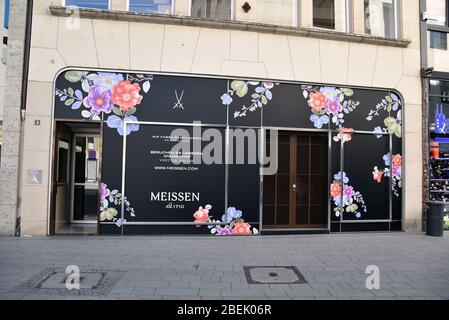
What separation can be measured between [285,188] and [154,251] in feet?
13.4

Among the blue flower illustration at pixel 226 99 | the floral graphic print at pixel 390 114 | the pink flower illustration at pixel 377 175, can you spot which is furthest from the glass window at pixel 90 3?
the pink flower illustration at pixel 377 175

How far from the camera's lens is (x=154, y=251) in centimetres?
758

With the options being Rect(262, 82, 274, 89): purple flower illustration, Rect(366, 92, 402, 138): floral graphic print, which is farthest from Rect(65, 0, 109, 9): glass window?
→ Rect(366, 92, 402, 138): floral graphic print

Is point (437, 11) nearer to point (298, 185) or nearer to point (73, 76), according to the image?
point (298, 185)

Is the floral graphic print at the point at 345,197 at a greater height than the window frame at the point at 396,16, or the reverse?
the window frame at the point at 396,16

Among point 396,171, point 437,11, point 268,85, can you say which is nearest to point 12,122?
point 268,85

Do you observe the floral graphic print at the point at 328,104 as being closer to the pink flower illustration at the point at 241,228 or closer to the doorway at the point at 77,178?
the pink flower illustration at the point at 241,228

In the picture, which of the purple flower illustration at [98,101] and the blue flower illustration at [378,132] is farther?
the blue flower illustration at [378,132]

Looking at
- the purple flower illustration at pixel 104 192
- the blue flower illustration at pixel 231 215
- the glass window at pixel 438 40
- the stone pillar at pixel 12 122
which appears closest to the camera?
the stone pillar at pixel 12 122

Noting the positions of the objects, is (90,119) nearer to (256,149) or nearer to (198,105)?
(198,105)

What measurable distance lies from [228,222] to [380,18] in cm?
764

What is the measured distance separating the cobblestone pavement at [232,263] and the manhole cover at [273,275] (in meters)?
0.13

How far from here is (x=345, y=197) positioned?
10.2 metres

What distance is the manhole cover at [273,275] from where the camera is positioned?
5777mm
